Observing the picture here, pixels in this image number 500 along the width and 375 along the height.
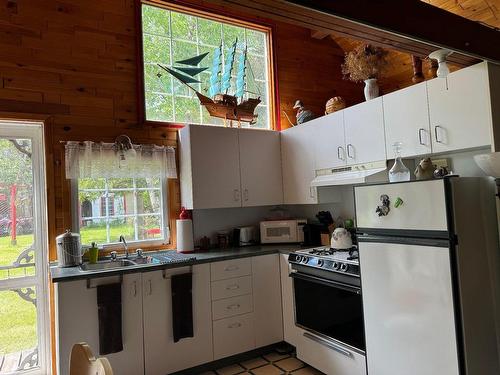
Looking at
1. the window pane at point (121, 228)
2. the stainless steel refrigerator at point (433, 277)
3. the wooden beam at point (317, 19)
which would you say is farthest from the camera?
the window pane at point (121, 228)

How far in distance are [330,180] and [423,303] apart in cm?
131

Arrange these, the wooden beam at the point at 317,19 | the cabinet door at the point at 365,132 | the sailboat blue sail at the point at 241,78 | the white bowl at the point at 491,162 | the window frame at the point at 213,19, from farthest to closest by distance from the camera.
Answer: the sailboat blue sail at the point at 241,78 → the window frame at the point at 213,19 → the cabinet door at the point at 365,132 → the white bowl at the point at 491,162 → the wooden beam at the point at 317,19

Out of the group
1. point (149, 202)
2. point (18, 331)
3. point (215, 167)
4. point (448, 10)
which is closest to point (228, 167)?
point (215, 167)

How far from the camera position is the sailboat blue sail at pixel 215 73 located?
3.56 m

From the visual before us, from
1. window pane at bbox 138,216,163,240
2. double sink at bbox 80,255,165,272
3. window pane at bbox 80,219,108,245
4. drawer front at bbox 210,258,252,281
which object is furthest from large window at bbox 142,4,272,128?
drawer front at bbox 210,258,252,281

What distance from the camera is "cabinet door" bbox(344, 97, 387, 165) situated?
8.80 ft

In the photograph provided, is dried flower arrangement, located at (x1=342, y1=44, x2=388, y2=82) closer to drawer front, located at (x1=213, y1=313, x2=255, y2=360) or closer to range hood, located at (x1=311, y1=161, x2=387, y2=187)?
range hood, located at (x1=311, y1=161, x2=387, y2=187)

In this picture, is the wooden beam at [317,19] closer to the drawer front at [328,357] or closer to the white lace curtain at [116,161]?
the drawer front at [328,357]

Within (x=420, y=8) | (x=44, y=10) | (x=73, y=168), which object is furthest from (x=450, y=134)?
(x=44, y=10)

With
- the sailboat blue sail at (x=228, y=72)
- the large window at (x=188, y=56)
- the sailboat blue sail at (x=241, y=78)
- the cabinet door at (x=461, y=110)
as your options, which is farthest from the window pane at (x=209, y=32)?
the cabinet door at (x=461, y=110)

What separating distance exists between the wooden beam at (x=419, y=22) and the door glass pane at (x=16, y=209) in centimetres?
264

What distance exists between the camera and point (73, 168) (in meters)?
2.91

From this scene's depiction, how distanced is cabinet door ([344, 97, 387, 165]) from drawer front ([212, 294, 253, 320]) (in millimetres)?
1466

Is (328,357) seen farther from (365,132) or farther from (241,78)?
(241,78)
